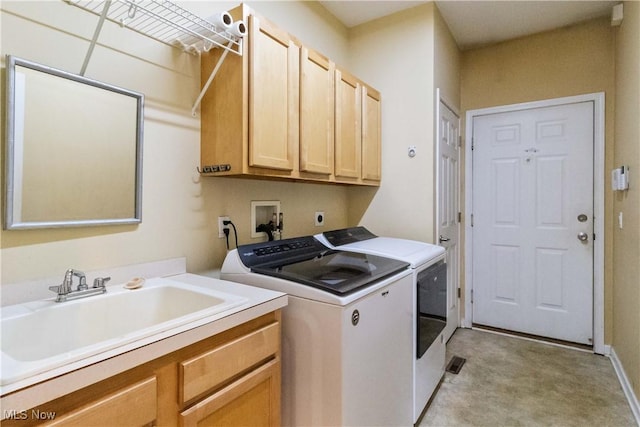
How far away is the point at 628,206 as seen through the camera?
212 centimetres

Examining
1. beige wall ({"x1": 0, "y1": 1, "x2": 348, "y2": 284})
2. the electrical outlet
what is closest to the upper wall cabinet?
beige wall ({"x1": 0, "y1": 1, "x2": 348, "y2": 284})

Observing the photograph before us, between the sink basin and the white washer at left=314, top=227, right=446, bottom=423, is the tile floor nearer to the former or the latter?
the white washer at left=314, top=227, right=446, bottom=423

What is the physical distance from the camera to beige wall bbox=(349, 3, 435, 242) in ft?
8.10

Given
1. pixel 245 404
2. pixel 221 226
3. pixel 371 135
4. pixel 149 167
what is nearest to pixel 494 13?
pixel 371 135

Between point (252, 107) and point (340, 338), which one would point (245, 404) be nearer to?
point (340, 338)

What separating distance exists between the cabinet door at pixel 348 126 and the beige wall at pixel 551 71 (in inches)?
59.7

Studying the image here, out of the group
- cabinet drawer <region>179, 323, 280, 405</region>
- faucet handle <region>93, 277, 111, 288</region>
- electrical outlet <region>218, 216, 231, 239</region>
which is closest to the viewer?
cabinet drawer <region>179, 323, 280, 405</region>

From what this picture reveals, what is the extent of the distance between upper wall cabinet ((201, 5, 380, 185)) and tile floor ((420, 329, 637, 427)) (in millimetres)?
1563

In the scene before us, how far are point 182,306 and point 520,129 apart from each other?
122 inches

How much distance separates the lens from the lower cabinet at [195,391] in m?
0.71

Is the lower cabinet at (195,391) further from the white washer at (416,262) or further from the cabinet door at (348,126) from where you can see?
the cabinet door at (348,126)

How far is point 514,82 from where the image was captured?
119 inches

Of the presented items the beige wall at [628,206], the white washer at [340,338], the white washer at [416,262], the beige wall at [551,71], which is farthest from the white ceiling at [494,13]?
the white washer at [340,338]

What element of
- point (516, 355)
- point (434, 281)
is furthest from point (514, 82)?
point (516, 355)
